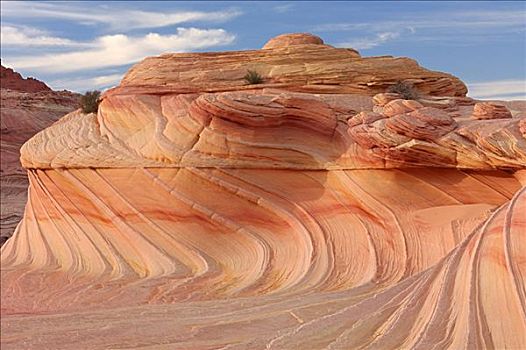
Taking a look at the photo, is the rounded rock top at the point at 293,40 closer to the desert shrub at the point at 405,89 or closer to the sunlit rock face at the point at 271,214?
the sunlit rock face at the point at 271,214

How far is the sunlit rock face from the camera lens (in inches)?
301

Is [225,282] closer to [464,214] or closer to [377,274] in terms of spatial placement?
[377,274]

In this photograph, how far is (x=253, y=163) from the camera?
12086 millimetres

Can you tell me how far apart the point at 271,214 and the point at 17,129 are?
25.3 metres

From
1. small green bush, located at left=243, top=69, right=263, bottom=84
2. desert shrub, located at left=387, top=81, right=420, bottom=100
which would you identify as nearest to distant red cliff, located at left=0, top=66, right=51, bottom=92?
small green bush, located at left=243, top=69, right=263, bottom=84

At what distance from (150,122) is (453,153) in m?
6.16

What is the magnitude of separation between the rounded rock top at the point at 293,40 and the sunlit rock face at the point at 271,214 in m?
0.83

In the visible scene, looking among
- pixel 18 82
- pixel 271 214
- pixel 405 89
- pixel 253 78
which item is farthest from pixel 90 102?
pixel 18 82

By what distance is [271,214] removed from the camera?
11945 millimetres

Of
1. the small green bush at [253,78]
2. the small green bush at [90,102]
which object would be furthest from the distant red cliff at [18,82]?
the small green bush at [253,78]

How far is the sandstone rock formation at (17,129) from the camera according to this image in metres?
27.1

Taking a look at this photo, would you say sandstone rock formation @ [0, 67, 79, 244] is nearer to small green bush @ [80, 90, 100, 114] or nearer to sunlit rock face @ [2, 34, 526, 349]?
small green bush @ [80, 90, 100, 114]

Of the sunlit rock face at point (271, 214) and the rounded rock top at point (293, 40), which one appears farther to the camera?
the rounded rock top at point (293, 40)

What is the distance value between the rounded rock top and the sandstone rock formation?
12.8 m
